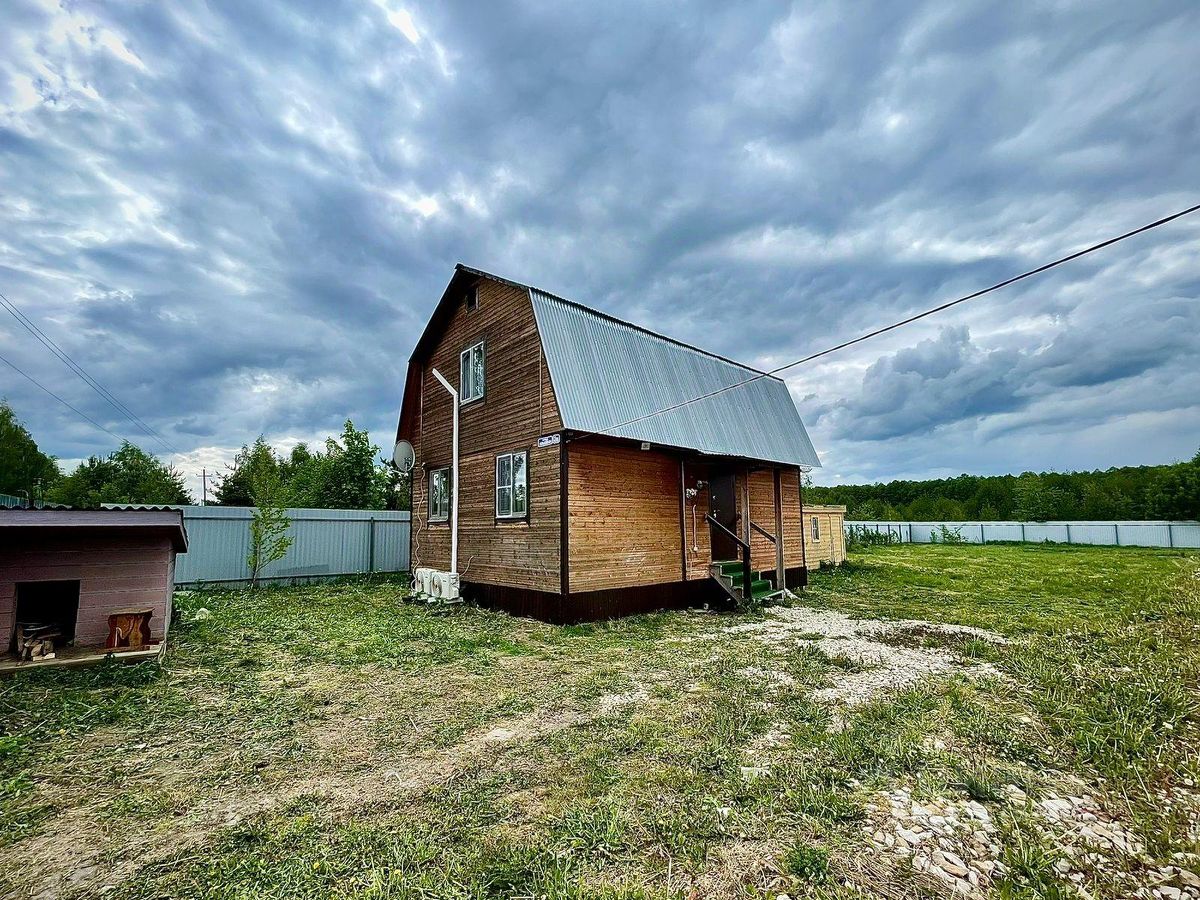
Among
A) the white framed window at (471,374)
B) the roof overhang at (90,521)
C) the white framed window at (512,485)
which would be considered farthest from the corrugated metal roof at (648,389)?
the roof overhang at (90,521)

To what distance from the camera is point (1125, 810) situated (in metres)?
3.09

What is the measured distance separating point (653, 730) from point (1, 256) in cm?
1724

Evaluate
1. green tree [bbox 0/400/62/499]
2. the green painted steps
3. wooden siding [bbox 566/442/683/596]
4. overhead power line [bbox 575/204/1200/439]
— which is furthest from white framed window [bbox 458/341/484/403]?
green tree [bbox 0/400/62/499]

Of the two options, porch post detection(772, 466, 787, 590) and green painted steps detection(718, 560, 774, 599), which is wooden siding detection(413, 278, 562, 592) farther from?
porch post detection(772, 466, 787, 590)

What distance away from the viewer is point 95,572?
630cm

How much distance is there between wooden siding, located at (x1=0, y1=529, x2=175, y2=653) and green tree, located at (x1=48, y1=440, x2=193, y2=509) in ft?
106

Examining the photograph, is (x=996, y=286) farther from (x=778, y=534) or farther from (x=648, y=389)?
(x=778, y=534)

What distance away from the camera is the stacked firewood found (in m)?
5.75

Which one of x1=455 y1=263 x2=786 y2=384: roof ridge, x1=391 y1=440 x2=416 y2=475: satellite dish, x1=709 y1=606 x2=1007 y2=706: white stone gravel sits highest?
x1=455 y1=263 x2=786 y2=384: roof ridge

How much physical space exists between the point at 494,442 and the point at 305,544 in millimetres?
7353

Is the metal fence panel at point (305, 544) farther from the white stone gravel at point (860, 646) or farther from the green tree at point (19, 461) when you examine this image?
the green tree at point (19, 461)

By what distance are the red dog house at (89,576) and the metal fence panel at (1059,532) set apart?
35.3m

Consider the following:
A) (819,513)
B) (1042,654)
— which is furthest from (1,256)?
(819,513)

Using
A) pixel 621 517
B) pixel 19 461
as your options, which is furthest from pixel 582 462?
pixel 19 461
